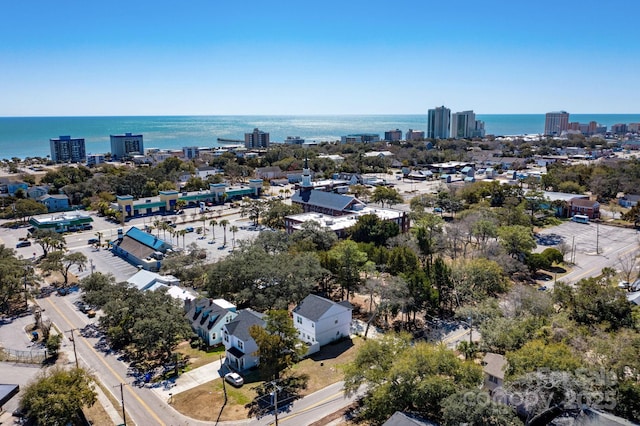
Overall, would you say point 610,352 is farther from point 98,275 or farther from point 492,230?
point 98,275

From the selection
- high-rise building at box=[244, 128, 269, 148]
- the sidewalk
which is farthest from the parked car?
high-rise building at box=[244, 128, 269, 148]

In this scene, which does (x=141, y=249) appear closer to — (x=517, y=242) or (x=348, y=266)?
(x=348, y=266)

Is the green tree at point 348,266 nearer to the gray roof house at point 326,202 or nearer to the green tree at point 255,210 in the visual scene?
the gray roof house at point 326,202

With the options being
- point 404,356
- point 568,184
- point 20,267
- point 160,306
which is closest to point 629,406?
point 404,356

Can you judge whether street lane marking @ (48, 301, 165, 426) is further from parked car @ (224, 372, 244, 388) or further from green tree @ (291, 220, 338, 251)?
green tree @ (291, 220, 338, 251)

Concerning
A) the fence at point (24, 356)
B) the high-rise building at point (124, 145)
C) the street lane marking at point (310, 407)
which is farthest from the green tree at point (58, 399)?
the high-rise building at point (124, 145)
